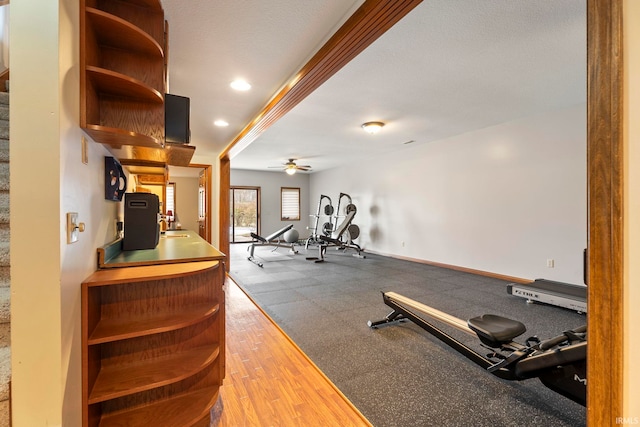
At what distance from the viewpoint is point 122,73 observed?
1.60 m

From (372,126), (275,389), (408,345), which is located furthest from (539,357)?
(372,126)

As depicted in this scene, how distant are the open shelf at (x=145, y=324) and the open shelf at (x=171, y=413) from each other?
485mm

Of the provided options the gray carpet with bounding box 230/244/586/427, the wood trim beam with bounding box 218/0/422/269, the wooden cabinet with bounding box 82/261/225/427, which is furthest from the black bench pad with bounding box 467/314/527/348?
the wood trim beam with bounding box 218/0/422/269

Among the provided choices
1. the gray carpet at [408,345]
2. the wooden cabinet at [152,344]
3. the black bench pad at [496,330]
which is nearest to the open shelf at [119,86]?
the wooden cabinet at [152,344]

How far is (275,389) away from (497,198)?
4742mm

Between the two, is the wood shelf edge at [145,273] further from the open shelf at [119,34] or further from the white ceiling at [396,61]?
the white ceiling at [396,61]

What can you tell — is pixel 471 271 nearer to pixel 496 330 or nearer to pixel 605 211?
pixel 496 330

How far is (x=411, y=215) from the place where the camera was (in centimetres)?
661

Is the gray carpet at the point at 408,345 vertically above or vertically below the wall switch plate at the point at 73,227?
below

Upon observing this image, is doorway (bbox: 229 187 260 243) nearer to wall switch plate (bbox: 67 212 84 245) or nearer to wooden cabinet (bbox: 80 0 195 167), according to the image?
wooden cabinet (bbox: 80 0 195 167)

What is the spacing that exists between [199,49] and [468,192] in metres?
4.97

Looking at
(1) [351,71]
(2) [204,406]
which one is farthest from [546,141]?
(2) [204,406]

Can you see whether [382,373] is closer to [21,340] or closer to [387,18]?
[21,340]

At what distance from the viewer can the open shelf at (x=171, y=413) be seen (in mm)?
1442
